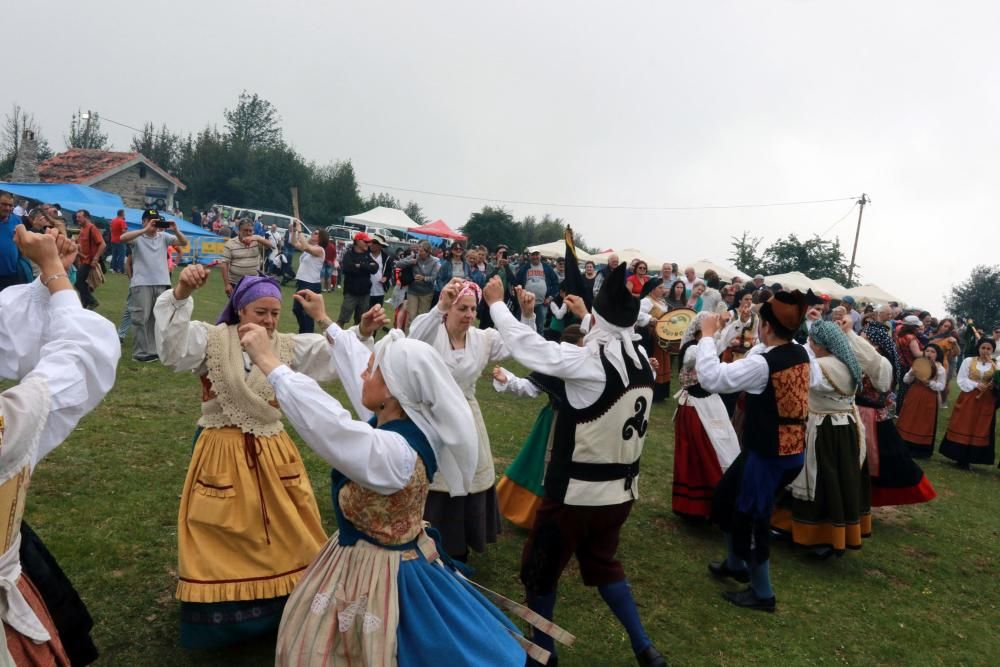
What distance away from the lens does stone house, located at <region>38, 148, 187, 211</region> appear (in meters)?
40.0

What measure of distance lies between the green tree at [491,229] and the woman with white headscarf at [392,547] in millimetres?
37243

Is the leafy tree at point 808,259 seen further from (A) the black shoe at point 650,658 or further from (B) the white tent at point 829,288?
(A) the black shoe at point 650,658

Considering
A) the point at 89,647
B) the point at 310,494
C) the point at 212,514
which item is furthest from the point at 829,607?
the point at 89,647

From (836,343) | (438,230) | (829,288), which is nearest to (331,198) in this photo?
(438,230)

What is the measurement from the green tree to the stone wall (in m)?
18.1

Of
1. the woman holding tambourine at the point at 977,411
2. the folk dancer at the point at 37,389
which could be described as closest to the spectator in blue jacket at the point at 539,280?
the woman holding tambourine at the point at 977,411

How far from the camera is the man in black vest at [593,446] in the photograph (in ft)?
11.8

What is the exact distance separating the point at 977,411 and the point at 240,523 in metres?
9.98

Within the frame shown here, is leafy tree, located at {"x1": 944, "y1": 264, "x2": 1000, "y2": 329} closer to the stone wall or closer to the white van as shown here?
the white van

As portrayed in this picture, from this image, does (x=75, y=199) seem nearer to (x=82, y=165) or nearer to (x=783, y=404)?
(x=82, y=165)

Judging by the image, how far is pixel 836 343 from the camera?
17.8 feet

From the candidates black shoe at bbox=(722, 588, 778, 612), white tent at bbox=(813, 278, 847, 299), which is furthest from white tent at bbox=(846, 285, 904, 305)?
black shoe at bbox=(722, 588, 778, 612)

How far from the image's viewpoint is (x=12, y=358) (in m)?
2.43

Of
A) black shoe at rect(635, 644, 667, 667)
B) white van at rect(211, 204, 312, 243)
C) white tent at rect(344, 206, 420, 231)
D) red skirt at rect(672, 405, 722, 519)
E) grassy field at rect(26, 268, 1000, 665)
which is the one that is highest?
white tent at rect(344, 206, 420, 231)
